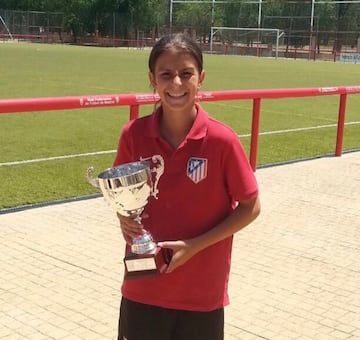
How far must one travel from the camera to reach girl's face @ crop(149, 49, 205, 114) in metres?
2.49

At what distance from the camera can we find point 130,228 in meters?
2.46

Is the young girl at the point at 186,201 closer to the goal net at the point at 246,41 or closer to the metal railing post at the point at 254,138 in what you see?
the metal railing post at the point at 254,138

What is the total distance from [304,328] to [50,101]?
3.60m

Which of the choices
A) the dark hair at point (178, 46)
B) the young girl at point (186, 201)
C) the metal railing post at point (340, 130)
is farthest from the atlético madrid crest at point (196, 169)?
the metal railing post at point (340, 130)

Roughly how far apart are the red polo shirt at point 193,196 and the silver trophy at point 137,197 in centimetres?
7

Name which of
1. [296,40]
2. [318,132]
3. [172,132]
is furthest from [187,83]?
[296,40]

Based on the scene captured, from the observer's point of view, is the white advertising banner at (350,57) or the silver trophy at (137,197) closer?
the silver trophy at (137,197)

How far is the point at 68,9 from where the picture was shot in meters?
84.8

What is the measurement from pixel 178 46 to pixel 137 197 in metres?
0.56

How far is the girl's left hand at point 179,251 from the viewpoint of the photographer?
2.40 meters

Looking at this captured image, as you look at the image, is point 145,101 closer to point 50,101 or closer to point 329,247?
point 50,101

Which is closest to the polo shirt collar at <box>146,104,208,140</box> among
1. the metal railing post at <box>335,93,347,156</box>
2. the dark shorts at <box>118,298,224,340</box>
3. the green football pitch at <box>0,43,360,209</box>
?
the dark shorts at <box>118,298,224,340</box>

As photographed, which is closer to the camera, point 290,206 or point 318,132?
point 290,206

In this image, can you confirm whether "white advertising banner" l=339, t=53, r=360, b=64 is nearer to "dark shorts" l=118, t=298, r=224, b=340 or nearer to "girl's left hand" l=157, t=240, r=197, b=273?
"dark shorts" l=118, t=298, r=224, b=340
